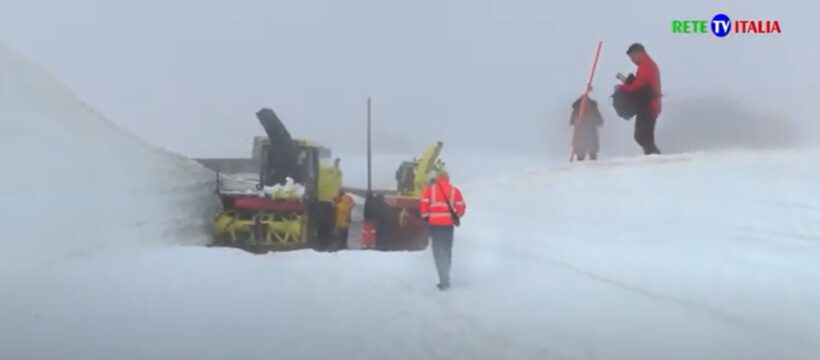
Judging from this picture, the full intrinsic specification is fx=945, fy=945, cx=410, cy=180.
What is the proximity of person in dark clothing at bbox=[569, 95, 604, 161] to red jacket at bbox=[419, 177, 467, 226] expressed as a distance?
84 centimetres

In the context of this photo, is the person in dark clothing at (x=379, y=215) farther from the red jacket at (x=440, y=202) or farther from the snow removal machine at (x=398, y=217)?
the red jacket at (x=440, y=202)

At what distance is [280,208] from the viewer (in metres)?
6.95

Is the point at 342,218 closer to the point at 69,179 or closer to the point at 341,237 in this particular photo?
the point at 341,237

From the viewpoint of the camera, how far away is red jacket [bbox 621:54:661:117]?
170 inches

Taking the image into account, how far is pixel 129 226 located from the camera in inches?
194

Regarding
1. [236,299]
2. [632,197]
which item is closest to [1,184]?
[236,299]

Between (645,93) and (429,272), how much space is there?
1.57m

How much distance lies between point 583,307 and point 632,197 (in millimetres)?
2217

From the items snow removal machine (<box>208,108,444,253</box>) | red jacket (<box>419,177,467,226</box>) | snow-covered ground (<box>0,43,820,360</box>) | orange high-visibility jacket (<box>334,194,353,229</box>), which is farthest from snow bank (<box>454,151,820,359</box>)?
orange high-visibility jacket (<box>334,194,353,229</box>)

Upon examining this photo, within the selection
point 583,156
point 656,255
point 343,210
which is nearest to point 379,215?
point 343,210

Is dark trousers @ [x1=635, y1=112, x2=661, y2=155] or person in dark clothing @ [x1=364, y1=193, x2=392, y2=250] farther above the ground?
dark trousers @ [x1=635, y1=112, x2=661, y2=155]

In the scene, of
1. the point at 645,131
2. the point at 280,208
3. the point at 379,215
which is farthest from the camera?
the point at 280,208

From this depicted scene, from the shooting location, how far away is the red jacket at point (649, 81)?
431cm

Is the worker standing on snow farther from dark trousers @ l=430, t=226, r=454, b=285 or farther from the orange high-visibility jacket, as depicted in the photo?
dark trousers @ l=430, t=226, r=454, b=285
